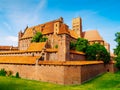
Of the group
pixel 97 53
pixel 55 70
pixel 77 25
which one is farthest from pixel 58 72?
pixel 77 25

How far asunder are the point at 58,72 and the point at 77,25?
4089 cm

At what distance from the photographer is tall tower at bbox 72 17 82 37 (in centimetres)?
6722

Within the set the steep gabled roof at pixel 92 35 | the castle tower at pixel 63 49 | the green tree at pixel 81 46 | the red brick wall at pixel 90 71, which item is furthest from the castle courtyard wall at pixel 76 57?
the steep gabled roof at pixel 92 35

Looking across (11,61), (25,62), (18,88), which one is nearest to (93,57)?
(25,62)

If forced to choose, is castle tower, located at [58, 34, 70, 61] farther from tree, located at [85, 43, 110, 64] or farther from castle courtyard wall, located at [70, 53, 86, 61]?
tree, located at [85, 43, 110, 64]

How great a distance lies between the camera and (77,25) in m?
69.0

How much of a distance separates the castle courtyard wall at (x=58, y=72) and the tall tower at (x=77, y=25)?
29531mm

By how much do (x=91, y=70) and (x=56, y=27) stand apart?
2172cm

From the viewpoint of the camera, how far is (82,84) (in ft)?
102

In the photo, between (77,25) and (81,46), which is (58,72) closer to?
(81,46)

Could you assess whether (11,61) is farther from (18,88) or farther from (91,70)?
(91,70)

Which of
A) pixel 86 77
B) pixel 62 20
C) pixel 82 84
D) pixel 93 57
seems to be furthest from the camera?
pixel 62 20

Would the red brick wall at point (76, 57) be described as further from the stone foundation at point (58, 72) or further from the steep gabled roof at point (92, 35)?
the steep gabled roof at point (92, 35)

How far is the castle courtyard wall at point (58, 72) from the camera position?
101 feet
